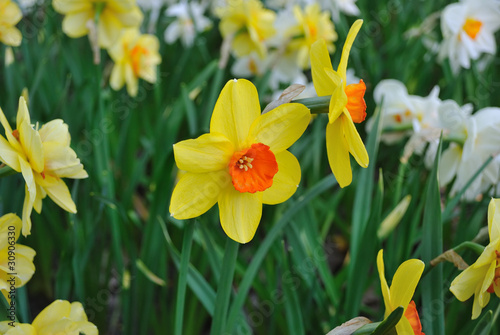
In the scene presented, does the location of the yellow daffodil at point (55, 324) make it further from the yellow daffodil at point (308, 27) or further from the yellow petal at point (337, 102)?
the yellow daffodil at point (308, 27)

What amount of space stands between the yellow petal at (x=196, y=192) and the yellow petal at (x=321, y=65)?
0.74ft

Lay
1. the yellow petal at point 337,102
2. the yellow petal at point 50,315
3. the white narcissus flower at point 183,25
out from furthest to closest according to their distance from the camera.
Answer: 1. the white narcissus flower at point 183,25
2. the yellow petal at point 50,315
3. the yellow petal at point 337,102

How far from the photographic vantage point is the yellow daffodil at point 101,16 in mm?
1517

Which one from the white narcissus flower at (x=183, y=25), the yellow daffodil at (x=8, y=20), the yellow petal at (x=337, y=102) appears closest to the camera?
the yellow petal at (x=337, y=102)

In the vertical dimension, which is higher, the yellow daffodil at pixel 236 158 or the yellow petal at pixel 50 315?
the yellow daffodil at pixel 236 158

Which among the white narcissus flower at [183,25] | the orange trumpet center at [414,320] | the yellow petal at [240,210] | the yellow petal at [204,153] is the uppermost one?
the yellow petal at [204,153]

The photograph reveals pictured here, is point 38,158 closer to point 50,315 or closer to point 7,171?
point 7,171

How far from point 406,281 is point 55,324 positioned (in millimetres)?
604

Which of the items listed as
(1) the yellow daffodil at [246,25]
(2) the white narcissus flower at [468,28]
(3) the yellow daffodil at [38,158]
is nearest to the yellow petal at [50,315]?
(3) the yellow daffodil at [38,158]

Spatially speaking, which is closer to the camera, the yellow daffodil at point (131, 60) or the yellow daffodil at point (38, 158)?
the yellow daffodil at point (38, 158)

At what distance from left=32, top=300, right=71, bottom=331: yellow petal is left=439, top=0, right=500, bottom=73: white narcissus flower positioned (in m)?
1.69

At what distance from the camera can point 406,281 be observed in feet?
2.67

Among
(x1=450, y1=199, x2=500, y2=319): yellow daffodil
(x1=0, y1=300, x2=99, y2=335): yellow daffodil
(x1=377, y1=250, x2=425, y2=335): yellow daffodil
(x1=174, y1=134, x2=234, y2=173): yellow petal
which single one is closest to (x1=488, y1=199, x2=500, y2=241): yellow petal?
(x1=450, y1=199, x2=500, y2=319): yellow daffodil

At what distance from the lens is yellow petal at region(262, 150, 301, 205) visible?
0.85 m
